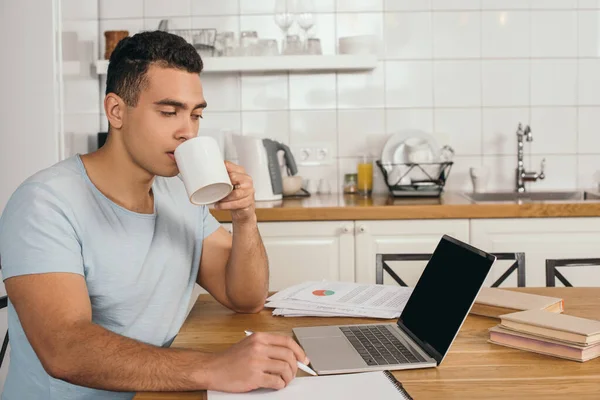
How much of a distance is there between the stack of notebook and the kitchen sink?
208 cm

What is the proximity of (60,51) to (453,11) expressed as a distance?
1701 mm

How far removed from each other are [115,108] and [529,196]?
7.72ft

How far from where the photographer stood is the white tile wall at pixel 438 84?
136 inches

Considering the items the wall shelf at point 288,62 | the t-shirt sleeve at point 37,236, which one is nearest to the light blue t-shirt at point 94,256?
the t-shirt sleeve at point 37,236

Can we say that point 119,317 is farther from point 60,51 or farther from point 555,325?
point 60,51

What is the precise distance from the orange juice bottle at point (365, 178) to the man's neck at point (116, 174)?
1.94 metres

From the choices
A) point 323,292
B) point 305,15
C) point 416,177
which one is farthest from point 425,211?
point 323,292

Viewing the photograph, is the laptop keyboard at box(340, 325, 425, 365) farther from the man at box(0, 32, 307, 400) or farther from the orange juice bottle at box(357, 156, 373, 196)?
the orange juice bottle at box(357, 156, 373, 196)

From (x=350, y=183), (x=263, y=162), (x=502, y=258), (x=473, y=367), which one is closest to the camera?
(x=473, y=367)

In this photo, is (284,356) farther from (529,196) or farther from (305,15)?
(529,196)

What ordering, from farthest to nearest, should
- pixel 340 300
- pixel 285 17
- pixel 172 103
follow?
pixel 285 17
pixel 340 300
pixel 172 103

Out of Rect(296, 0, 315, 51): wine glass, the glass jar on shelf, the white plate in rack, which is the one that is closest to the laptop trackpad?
the white plate in rack

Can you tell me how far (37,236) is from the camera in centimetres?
131

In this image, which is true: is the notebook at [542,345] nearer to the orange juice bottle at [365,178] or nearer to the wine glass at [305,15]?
the orange juice bottle at [365,178]
